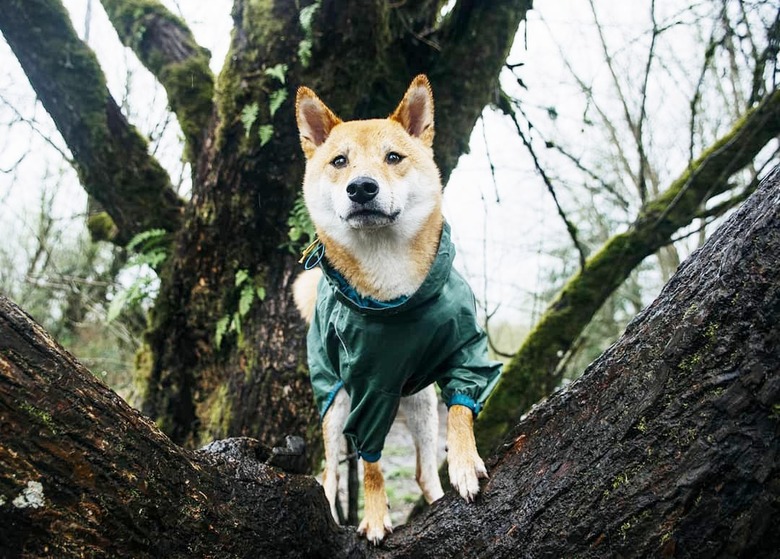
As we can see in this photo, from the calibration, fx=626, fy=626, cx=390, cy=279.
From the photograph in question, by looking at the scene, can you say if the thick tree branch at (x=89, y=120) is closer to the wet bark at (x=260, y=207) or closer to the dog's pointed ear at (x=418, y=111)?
the wet bark at (x=260, y=207)

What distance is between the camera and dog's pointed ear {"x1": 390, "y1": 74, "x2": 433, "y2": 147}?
3.19 m

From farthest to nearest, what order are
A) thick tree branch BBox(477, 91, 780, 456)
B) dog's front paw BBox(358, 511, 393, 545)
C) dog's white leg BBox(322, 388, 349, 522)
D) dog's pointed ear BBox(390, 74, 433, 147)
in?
1. thick tree branch BBox(477, 91, 780, 456)
2. dog's white leg BBox(322, 388, 349, 522)
3. dog's pointed ear BBox(390, 74, 433, 147)
4. dog's front paw BBox(358, 511, 393, 545)

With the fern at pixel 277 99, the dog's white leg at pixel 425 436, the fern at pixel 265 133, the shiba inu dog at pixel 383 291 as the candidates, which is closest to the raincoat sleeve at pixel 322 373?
the shiba inu dog at pixel 383 291

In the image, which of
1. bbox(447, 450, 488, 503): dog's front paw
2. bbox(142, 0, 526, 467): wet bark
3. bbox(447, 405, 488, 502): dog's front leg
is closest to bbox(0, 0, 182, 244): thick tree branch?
bbox(142, 0, 526, 467): wet bark

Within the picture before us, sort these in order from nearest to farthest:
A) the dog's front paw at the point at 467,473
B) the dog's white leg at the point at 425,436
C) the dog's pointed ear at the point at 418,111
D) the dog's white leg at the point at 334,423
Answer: the dog's front paw at the point at 467,473
the dog's pointed ear at the point at 418,111
the dog's white leg at the point at 334,423
the dog's white leg at the point at 425,436

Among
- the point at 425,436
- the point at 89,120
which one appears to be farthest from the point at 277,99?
the point at 425,436

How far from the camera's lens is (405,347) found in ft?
9.36

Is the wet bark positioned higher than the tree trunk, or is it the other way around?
the wet bark

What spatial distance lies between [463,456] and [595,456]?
0.74 m

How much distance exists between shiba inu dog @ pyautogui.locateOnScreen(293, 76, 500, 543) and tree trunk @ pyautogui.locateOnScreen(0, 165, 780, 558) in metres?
0.60

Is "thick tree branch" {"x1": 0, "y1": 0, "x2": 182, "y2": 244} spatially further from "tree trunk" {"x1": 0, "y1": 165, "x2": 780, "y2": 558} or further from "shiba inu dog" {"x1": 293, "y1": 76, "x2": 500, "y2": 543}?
"tree trunk" {"x1": 0, "y1": 165, "x2": 780, "y2": 558}

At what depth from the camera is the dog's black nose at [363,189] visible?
9.37ft

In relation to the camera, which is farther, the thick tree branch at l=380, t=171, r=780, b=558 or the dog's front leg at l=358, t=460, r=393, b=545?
the dog's front leg at l=358, t=460, r=393, b=545

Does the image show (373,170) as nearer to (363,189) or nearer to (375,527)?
(363,189)
